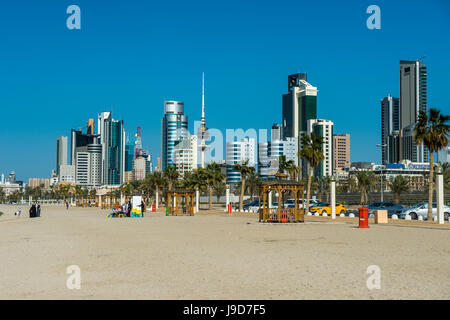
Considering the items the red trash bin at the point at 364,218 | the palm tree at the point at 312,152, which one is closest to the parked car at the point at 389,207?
the palm tree at the point at 312,152

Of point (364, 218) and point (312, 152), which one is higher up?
point (312, 152)

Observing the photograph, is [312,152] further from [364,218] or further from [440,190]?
[364,218]

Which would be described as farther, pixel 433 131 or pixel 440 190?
pixel 433 131

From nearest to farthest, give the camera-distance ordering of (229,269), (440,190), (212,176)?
(229,269)
(440,190)
(212,176)

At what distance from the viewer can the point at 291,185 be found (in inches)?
1294

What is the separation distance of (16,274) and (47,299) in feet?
10.7

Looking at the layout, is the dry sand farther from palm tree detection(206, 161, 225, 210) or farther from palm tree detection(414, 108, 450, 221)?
palm tree detection(206, 161, 225, 210)

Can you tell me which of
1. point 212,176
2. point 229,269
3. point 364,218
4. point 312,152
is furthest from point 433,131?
point 212,176

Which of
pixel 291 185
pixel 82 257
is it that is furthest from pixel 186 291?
pixel 291 185

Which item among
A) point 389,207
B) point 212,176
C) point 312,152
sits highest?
point 312,152

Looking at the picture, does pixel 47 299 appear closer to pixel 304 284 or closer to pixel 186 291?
pixel 186 291

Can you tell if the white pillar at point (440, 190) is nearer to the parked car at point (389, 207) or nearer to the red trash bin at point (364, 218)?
the red trash bin at point (364, 218)

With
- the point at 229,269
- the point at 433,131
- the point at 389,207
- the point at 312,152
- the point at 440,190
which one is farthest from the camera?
the point at 312,152

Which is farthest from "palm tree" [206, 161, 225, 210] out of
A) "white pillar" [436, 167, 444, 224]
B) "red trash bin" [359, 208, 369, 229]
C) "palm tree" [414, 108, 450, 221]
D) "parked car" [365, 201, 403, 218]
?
"red trash bin" [359, 208, 369, 229]
